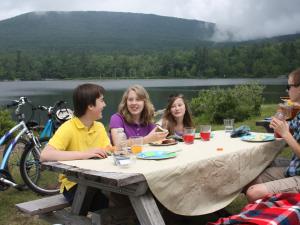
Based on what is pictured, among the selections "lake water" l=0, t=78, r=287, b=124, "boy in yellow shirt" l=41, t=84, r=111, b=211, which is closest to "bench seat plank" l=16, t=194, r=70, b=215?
"boy in yellow shirt" l=41, t=84, r=111, b=211

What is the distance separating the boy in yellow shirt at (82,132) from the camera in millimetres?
3305

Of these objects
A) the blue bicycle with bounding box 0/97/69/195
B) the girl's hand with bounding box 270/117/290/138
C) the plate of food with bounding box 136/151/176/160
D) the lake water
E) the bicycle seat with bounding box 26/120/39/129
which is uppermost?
the girl's hand with bounding box 270/117/290/138

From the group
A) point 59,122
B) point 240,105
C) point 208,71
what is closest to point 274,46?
point 208,71

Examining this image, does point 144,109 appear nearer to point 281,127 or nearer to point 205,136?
point 205,136

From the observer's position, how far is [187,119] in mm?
4594

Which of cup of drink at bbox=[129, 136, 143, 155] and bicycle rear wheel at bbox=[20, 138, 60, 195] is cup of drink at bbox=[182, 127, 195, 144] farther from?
bicycle rear wheel at bbox=[20, 138, 60, 195]

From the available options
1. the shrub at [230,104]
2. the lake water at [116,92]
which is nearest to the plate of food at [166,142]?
the shrub at [230,104]

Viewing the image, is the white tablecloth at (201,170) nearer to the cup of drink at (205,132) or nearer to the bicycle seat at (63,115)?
the cup of drink at (205,132)

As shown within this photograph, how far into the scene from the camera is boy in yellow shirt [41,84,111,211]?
3.30 m

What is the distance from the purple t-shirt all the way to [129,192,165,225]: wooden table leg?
1481mm

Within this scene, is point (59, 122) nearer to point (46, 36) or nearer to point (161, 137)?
point (161, 137)

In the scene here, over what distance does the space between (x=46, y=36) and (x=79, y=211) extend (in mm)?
178909

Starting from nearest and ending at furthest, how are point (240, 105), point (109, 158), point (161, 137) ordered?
point (109, 158)
point (161, 137)
point (240, 105)

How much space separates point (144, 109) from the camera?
425 centimetres
